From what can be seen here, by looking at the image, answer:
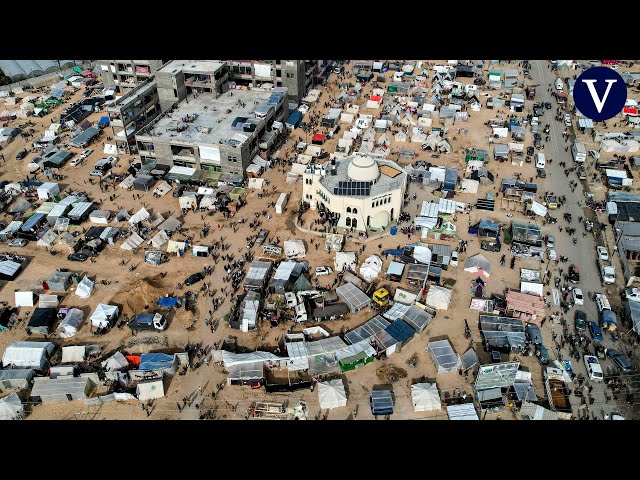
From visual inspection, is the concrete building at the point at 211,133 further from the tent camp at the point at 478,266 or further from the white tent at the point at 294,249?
the tent camp at the point at 478,266

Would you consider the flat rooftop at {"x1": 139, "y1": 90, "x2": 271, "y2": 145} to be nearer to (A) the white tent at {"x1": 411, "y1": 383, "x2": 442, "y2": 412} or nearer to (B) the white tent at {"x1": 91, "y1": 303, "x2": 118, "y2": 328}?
(B) the white tent at {"x1": 91, "y1": 303, "x2": 118, "y2": 328}

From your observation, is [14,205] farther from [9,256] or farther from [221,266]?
[221,266]

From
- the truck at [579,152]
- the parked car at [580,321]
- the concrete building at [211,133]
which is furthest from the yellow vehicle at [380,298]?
the truck at [579,152]

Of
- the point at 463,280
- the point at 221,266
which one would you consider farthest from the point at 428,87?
the point at 221,266

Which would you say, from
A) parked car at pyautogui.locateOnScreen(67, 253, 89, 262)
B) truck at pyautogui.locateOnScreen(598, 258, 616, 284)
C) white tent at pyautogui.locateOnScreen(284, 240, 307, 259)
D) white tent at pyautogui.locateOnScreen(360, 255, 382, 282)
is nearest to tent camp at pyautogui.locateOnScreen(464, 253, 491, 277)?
white tent at pyautogui.locateOnScreen(360, 255, 382, 282)

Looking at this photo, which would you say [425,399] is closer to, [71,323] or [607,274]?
[607,274]
